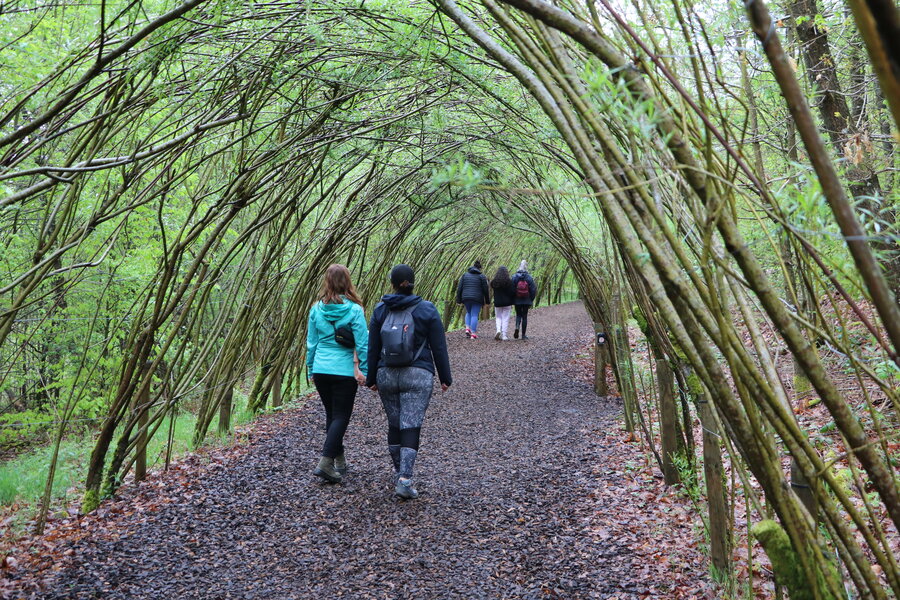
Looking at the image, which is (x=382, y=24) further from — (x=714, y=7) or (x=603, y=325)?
(x=603, y=325)

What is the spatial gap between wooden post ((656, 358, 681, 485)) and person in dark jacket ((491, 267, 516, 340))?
290 inches

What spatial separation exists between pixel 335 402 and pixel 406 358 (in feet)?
2.23

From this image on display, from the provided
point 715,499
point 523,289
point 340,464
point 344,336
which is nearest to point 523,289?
point 523,289

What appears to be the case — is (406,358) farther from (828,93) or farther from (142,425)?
(828,93)

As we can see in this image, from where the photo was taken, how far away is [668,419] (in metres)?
3.95

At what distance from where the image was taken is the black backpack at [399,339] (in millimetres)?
3938

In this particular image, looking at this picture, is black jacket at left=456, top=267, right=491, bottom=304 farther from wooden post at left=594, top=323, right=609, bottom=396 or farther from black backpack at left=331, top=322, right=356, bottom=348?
black backpack at left=331, top=322, right=356, bottom=348

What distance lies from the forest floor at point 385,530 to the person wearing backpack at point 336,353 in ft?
1.46

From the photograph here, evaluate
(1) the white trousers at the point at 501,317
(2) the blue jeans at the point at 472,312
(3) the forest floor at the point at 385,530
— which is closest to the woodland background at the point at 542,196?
(3) the forest floor at the point at 385,530

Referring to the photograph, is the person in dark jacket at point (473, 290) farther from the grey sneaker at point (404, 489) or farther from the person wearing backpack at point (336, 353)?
the grey sneaker at point (404, 489)

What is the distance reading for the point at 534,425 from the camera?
6141mm

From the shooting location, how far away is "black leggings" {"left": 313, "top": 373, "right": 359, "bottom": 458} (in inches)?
167

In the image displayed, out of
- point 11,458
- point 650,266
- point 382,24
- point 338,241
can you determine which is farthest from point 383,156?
point 11,458

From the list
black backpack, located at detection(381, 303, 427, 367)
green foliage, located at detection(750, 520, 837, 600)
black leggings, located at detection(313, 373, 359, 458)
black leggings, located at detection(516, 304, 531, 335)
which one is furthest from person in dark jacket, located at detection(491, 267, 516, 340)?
green foliage, located at detection(750, 520, 837, 600)
